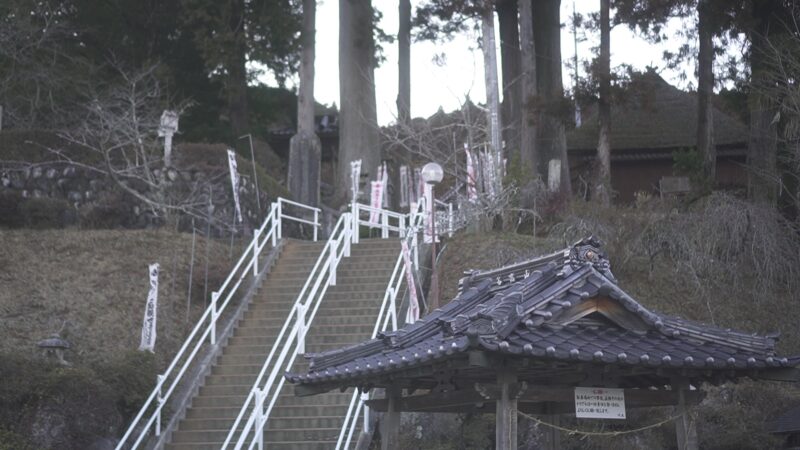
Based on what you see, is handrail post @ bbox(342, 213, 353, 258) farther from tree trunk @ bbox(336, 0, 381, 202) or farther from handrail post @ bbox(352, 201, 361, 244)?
tree trunk @ bbox(336, 0, 381, 202)

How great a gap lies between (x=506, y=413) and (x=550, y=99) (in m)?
15.5

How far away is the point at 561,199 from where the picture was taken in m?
23.9

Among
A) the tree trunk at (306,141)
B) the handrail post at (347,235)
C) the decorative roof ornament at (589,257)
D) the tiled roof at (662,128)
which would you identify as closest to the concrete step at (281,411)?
the handrail post at (347,235)

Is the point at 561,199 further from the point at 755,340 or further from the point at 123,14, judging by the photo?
the point at 123,14

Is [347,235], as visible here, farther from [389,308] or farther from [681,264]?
[681,264]

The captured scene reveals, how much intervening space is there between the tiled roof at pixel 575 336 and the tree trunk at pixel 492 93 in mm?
12115

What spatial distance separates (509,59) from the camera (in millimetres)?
31094

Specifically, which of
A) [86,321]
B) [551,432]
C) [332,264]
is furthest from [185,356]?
[551,432]

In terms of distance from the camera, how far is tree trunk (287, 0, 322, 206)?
102 ft

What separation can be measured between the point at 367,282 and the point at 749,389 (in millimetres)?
7287

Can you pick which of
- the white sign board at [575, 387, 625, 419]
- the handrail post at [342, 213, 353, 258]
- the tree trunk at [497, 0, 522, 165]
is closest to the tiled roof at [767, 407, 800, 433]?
the white sign board at [575, 387, 625, 419]

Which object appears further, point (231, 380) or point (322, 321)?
point (322, 321)

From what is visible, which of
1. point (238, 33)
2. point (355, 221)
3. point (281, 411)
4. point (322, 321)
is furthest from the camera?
point (238, 33)

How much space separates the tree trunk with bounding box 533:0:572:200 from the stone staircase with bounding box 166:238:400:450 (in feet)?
17.5
